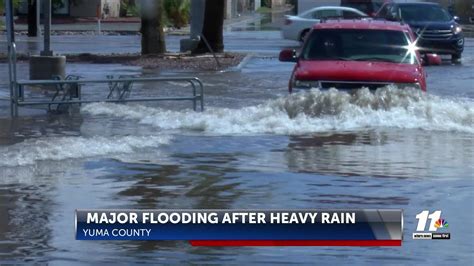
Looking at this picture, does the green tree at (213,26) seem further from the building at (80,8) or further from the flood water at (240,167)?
the building at (80,8)

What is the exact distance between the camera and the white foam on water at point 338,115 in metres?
17.5

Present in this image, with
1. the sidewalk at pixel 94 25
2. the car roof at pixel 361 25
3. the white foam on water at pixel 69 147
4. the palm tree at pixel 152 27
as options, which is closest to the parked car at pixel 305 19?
the palm tree at pixel 152 27

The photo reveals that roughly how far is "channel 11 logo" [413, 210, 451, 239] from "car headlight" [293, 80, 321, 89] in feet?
23.2

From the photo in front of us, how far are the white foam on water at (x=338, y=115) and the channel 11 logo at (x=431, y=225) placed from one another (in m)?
6.25

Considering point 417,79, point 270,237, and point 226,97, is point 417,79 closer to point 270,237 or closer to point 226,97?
point 226,97

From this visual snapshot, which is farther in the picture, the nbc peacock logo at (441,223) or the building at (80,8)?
the building at (80,8)

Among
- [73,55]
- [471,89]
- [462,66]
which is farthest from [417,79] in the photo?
[73,55]

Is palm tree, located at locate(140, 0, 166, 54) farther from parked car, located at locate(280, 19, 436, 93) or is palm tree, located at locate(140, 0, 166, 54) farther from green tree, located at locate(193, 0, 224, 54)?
parked car, located at locate(280, 19, 436, 93)

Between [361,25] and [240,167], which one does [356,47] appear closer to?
[361,25]

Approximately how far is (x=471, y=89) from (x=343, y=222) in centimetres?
1710

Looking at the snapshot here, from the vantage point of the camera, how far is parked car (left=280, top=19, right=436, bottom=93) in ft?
59.5

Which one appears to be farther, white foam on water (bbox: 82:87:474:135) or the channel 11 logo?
white foam on water (bbox: 82:87:474:135)

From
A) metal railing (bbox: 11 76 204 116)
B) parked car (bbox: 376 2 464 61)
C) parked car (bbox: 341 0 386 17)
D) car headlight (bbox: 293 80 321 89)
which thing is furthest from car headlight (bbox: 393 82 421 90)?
parked car (bbox: 341 0 386 17)

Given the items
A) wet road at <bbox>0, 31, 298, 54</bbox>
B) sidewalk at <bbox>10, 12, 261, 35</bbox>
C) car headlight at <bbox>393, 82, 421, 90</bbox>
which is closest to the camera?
car headlight at <bbox>393, 82, 421, 90</bbox>
